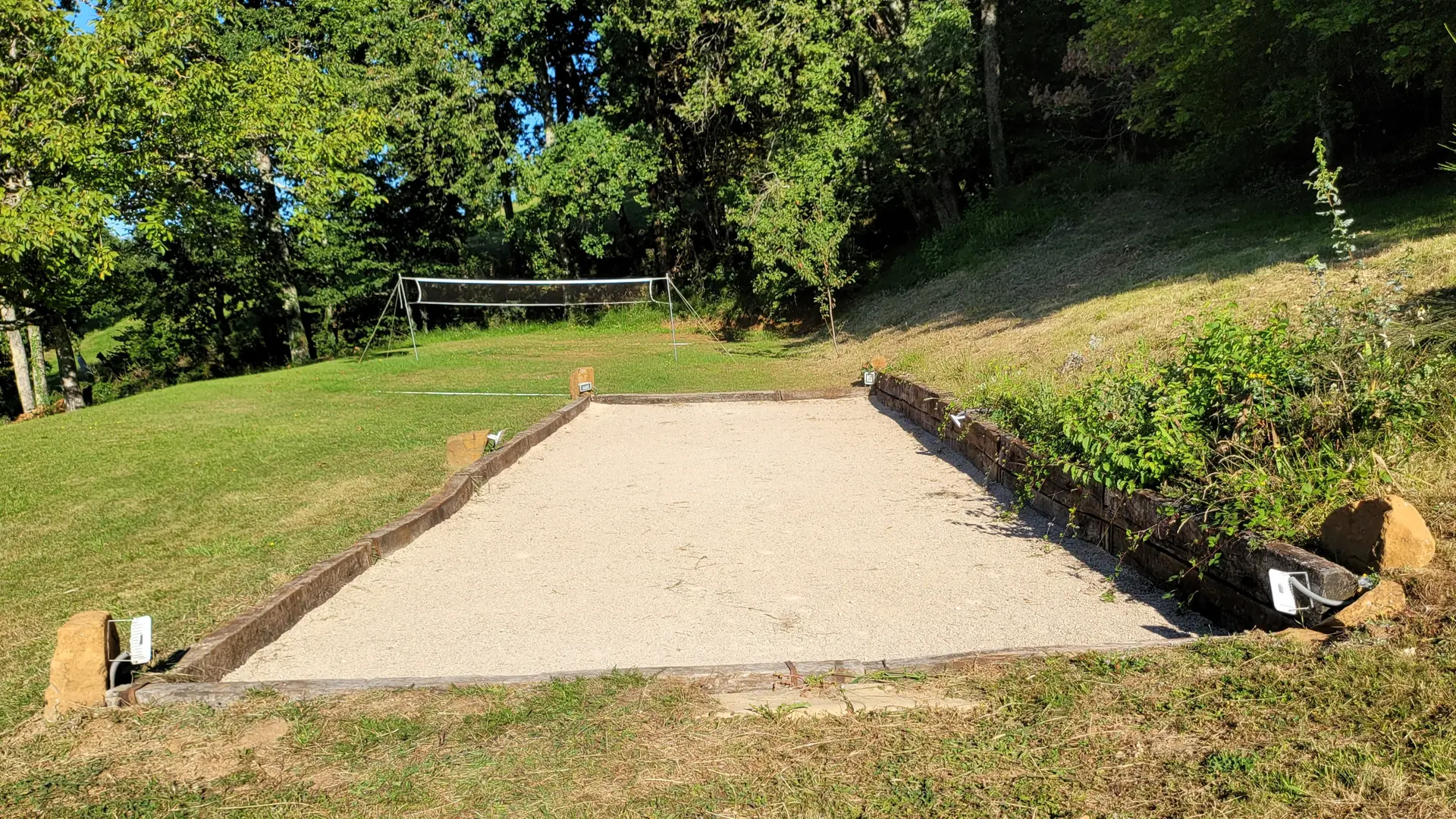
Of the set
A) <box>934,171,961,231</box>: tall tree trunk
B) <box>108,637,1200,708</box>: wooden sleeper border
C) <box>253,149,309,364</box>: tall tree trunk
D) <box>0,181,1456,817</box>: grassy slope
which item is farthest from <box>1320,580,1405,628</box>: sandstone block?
<box>253,149,309,364</box>: tall tree trunk

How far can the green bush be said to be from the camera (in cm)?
428

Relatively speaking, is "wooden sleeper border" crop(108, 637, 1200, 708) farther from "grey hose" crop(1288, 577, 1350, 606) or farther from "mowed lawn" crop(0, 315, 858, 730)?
"mowed lawn" crop(0, 315, 858, 730)

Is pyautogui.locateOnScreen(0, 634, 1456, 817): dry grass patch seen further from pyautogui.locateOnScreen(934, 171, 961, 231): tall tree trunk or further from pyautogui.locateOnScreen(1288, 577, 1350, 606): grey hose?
pyautogui.locateOnScreen(934, 171, 961, 231): tall tree trunk

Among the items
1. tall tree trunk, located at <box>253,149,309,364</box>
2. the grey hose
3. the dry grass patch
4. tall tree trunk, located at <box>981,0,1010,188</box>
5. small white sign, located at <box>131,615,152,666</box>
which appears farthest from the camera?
tall tree trunk, located at <box>253,149,309,364</box>

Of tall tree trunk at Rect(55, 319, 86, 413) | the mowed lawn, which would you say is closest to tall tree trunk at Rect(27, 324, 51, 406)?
tall tree trunk at Rect(55, 319, 86, 413)

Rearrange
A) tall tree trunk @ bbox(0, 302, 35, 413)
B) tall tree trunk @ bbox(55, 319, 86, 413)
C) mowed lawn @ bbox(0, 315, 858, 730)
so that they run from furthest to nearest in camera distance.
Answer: tall tree trunk @ bbox(0, 302, 35, 413) → tall tree trunk @ bbox(55, 319, 86, 413) → mowed lawn @ bbox(0, 315, 858, 730)

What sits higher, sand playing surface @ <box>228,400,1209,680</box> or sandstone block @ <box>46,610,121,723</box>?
sandstone block @ <box>46,610,121,723</box>

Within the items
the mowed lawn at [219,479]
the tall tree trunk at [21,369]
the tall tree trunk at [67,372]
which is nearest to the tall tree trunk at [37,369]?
the tall tree trunk at [21,369]

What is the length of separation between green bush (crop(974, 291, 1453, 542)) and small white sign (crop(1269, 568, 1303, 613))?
1.46 feet

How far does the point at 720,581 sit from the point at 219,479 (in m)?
5.43

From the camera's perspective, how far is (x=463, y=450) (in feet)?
27.6

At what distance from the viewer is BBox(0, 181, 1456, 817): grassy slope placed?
2676 mm

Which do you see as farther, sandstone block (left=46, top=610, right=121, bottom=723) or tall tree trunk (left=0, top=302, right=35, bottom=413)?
tall tree trunk (left=0, top=302, right=35, bottom=413)

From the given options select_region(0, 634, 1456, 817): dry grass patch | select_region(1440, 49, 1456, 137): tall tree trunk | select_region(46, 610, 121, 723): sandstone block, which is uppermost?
select_region(1440, 49, 1456, 137): tall tree trunk
